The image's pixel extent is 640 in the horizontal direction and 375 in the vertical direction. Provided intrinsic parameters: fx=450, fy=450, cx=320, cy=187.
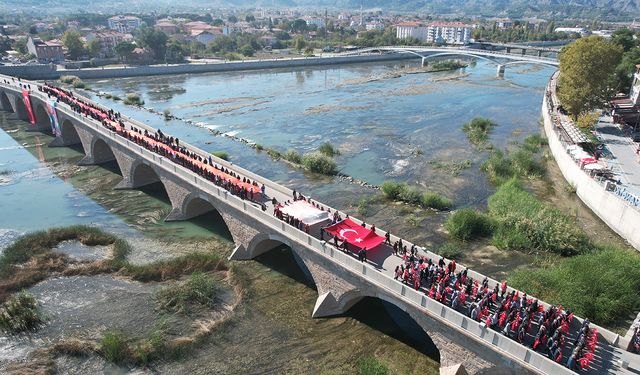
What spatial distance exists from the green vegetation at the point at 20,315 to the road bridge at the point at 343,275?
33.6 feet

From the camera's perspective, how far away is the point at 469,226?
28.8 m

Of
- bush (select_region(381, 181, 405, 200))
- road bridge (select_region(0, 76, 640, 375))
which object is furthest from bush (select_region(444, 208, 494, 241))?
road bridge (select_region(0, 76, 640, 375))

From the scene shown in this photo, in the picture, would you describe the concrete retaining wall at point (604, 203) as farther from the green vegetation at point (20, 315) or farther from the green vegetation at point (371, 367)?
the green vegetation at point (20, 315)

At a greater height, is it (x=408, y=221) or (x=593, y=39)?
(x=593, y=39)

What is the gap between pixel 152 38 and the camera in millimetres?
113688

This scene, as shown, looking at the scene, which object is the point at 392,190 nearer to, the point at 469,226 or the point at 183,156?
the point at 469,226

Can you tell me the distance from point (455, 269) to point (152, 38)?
371ft

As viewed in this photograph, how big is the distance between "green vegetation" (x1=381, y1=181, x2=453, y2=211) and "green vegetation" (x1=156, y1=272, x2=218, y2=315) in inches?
634

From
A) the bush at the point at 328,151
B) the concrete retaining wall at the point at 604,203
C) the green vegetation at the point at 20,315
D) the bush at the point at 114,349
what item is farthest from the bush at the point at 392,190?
the green vegetation at the point at 20,315

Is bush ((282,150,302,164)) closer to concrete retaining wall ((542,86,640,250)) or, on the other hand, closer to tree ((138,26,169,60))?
concrete retaining wall ((542,86,640,250))

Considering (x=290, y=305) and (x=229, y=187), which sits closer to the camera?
(x=290, y=305)

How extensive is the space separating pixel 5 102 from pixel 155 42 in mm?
54022

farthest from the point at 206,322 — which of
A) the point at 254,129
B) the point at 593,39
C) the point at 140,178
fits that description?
the point at 593,39

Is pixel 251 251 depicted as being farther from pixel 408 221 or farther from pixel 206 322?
pixel 408 221
